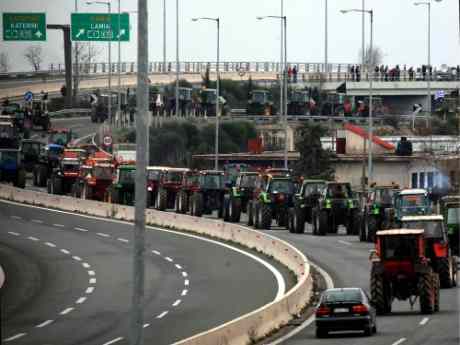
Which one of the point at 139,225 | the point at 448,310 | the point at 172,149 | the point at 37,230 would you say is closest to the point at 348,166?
the point at 172,149

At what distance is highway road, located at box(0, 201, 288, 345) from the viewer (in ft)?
126

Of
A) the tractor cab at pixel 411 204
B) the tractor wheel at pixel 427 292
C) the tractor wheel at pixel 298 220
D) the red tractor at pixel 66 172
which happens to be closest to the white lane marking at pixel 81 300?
the tractor wheel at pixel 427 292

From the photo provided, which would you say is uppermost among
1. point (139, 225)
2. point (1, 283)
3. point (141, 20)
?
point (141, 20)

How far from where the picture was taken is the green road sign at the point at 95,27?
193 ft

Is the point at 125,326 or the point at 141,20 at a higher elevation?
the point at 141,20

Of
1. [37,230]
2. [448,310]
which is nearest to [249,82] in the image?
[37,230]

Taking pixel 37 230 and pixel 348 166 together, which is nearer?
pixel 37 230

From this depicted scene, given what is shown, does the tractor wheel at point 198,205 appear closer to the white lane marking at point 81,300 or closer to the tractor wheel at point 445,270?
the white lane marking at point 81,300

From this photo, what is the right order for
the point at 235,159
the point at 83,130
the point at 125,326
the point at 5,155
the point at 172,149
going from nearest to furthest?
the point at 125,326 → the point at 5,155 → the point at 235,159 → the point at 172,149 → the point at 83,130

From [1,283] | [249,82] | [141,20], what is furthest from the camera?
[249,82]

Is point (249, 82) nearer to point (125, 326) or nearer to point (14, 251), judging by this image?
point (14, 251)

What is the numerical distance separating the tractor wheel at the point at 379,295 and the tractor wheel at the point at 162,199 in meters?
34.8

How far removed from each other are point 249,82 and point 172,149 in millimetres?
39377

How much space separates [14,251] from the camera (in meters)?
59.8
